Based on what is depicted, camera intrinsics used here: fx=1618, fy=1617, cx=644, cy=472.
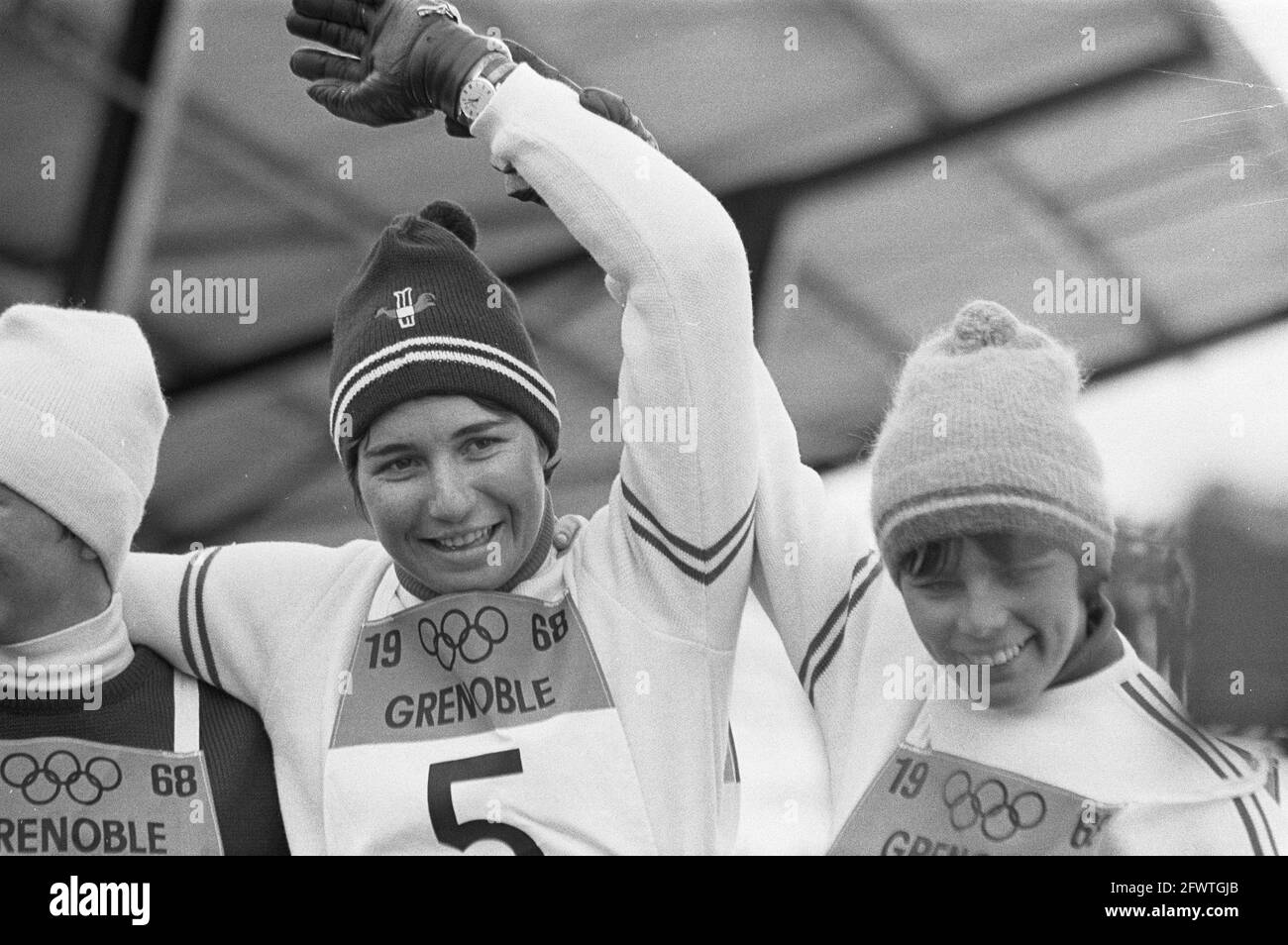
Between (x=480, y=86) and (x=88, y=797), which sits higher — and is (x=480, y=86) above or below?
above

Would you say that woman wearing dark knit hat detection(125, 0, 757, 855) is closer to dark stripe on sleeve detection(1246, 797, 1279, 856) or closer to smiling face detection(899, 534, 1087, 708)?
smiling face detection(899, 534, 1087, 708)

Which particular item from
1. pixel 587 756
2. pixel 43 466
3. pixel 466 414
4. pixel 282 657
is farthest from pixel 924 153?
pixel 43 466

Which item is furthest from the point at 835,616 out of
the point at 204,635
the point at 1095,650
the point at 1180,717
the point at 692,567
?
the point at 204,635

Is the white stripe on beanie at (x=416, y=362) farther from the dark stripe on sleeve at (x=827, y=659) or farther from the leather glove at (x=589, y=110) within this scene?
the dark stripe on sleeve at (x=827, y=659)

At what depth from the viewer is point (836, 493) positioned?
1820mm

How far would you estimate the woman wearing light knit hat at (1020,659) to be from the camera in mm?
1643

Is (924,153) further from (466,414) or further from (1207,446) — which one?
(466,414)

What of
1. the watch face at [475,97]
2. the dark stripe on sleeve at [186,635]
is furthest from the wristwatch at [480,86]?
the dark stripe on sleeve at [186,635]

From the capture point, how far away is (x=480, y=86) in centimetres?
173

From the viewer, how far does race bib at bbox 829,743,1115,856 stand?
1676mm

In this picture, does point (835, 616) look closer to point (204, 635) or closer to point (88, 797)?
point (204, 635)

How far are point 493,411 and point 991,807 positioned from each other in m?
0.67

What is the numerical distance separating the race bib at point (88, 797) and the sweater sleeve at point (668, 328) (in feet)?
1.94

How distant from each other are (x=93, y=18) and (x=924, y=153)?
3.24ft
